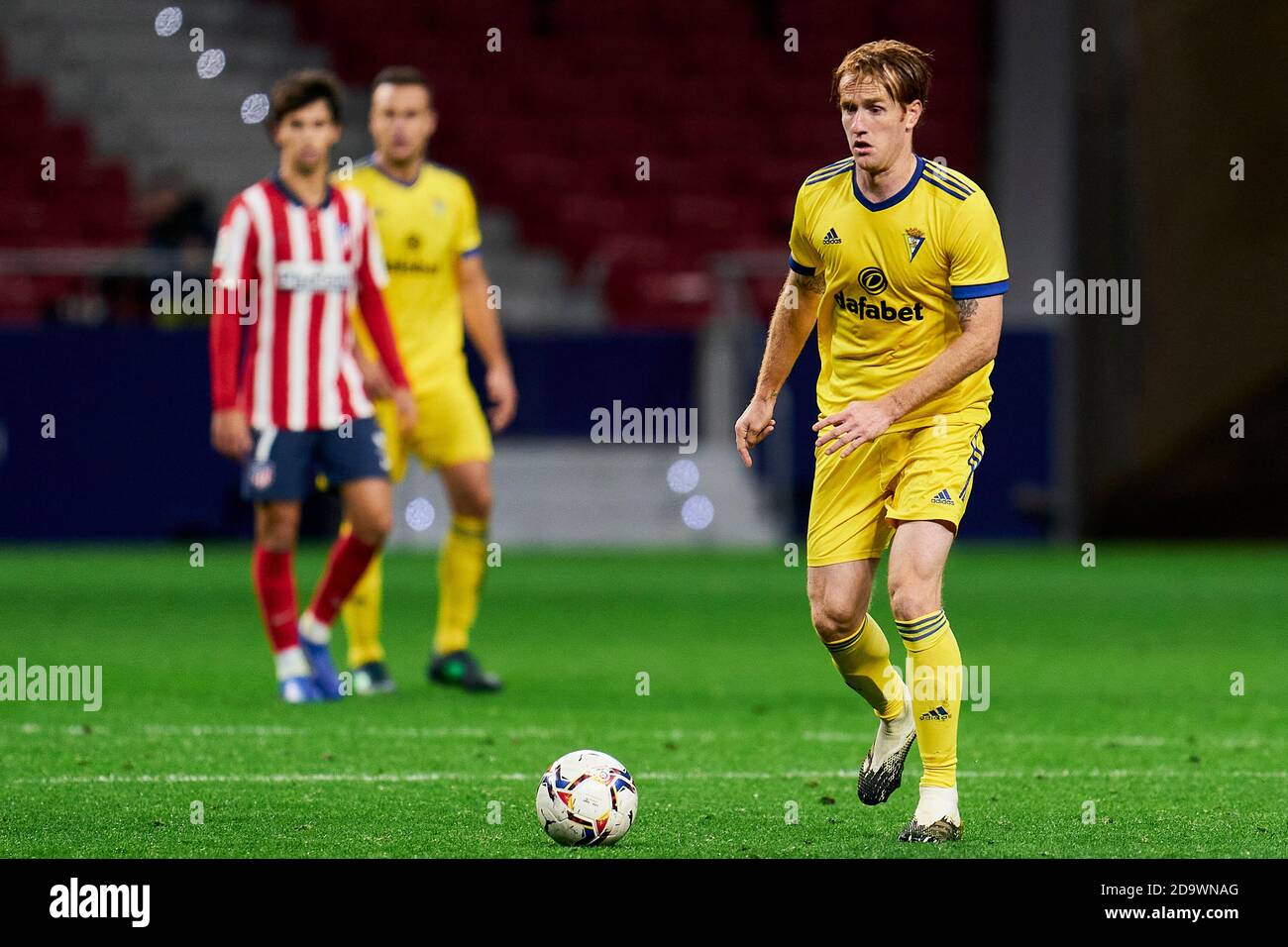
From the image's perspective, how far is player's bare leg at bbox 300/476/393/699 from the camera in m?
8.19

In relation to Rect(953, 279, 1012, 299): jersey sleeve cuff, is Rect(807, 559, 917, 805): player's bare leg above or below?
below

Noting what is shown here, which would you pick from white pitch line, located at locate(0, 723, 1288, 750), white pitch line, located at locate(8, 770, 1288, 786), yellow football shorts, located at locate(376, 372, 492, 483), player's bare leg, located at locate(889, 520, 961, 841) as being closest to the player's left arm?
yellow football shorts, located at locate(376, 372, 492, 483)

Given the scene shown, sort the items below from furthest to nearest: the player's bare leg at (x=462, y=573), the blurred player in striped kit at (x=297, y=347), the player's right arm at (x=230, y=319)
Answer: the player's bare leg at (x=462, y=573) < the blurred player in striped kit at (x=297, y=347) < the player's right arm at (x=230, y=319)

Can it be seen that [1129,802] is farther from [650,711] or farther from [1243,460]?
[1243,460]

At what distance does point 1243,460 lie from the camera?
53.4ft

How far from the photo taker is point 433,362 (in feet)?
28.9

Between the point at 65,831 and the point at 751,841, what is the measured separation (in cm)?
171

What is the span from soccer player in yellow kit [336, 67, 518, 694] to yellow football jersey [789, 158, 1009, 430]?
310 centimetres

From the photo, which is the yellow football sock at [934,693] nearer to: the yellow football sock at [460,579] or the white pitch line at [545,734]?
the white pitch line at [545,734]

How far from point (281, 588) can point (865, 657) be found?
305cm

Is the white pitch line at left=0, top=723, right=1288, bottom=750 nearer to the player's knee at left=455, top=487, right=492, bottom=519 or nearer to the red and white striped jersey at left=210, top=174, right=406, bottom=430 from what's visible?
the red and white striped jersey at left=210, top=174, right=406, bottom=430

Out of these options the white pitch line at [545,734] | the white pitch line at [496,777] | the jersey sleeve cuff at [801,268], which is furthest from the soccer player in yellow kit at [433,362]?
the jersey sleeve cuff at [801,268]

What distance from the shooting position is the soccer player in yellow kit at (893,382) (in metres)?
5.36
